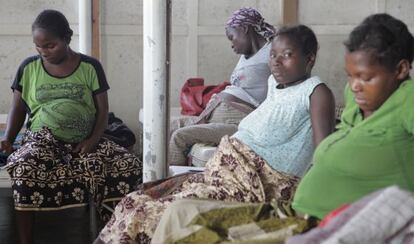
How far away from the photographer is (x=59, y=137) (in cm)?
401

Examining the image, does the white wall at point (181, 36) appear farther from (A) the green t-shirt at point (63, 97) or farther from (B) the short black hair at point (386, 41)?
(B) the short black hair at point (386, 41)

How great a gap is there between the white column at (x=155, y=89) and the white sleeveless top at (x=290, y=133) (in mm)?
535

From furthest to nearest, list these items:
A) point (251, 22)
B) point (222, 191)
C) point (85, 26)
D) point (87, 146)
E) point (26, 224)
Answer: point (85, 26), point (251, 22), point (87, 146), point (26, 224), point (222, 191)

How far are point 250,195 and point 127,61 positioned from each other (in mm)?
3924

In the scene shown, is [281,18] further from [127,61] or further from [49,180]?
[49,180]

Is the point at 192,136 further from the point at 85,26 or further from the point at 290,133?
the point at 290,133

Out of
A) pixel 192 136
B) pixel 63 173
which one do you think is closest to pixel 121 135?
pixel 192 136

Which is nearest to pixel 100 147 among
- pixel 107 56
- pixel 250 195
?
pixel 250 195

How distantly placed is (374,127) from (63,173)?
2.13m

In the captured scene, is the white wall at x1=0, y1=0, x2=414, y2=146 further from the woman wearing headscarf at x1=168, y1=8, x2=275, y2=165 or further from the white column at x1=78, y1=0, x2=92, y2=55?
the woman wearing headscarf at x1=168, y1=8, x2=275, y2=165

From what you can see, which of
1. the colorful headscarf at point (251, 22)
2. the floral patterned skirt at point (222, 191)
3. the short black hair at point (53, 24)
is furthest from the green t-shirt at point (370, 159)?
the colorful headscarf at point (251, 22)

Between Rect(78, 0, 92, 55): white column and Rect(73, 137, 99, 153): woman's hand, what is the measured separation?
202 cm

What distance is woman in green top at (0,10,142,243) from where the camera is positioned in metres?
3.80

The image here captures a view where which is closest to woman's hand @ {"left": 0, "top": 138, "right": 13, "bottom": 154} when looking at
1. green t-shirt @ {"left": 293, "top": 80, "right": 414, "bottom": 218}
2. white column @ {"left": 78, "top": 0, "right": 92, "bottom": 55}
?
white column @ {"left": 78, "top": 0, "right": 92, "bottom": 55}
